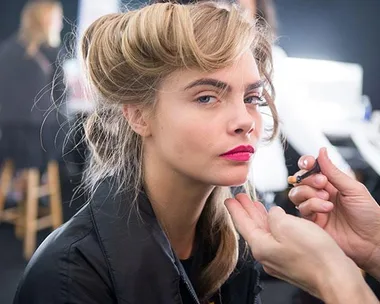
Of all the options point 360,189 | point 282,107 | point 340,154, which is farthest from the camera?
point 340,154

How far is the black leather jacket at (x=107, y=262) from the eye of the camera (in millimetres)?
930

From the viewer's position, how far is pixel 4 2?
89.4 inches

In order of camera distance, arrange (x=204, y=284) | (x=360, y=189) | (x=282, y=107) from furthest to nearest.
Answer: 1. (x=282, y=107)
2. (x=204, y=284)
3. (x=360, y=189)

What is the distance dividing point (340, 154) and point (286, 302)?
65cm

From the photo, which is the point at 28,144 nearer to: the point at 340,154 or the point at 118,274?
the point at 340,154

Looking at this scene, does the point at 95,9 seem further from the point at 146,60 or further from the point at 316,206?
the point at 316,206

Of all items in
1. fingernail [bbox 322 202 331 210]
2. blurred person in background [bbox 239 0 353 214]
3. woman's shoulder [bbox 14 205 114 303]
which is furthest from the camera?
blurred person in background [bbox 239 0 353 214]

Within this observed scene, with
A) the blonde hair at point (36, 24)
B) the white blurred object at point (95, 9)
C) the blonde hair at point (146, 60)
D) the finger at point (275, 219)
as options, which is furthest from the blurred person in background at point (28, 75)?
the finger at point (275, 219)

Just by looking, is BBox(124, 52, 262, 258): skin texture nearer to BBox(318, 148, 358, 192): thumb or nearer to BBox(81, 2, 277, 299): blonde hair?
BBox(81, 2, 277, 299): blonde hair

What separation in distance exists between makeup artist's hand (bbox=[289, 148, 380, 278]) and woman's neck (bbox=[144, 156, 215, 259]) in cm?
20

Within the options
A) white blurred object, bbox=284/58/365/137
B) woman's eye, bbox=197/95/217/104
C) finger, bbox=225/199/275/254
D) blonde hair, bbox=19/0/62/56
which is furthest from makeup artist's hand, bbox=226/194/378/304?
blonde hair, bbox=19/0/62/56

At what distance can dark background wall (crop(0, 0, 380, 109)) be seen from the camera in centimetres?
222

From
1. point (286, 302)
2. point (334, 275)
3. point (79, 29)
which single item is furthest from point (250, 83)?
point (286, 302)

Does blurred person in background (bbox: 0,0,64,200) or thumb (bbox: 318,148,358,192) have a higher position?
blurred person in background (bbox: 0,0,64,200)
